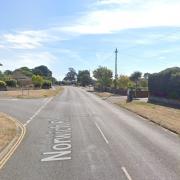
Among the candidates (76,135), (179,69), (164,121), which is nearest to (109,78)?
(179,69)

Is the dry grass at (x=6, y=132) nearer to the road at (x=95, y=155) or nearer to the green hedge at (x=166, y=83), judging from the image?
the road at (x=95, y=155)

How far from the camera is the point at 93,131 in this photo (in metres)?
22.8

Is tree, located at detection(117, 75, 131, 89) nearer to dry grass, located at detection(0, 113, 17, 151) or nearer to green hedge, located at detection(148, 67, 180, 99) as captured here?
green hedge, located at detection(148, 67, 180, 99)

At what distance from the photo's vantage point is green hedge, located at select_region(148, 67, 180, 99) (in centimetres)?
4631

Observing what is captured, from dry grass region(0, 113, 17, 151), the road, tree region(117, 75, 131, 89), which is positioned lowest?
dry grass region(0, 113, 17, 151)

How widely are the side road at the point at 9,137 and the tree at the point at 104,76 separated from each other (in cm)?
10402

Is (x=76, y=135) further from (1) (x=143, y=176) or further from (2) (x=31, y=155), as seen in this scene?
(1) (x=143, y=176)

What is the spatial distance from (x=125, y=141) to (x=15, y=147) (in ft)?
15.0

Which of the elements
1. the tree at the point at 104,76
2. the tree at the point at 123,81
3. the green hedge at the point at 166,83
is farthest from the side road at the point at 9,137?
the tree at the point at 104,76

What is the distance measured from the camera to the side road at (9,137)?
1555 centimetres

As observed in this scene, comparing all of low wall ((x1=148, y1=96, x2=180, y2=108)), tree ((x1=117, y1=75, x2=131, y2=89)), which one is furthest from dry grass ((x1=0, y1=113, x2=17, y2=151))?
tree ((x1=117, y1=75, x2=131, y2=89))

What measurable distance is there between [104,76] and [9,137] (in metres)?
115

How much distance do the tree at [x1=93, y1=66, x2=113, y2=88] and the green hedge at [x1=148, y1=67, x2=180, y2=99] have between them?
71873mm

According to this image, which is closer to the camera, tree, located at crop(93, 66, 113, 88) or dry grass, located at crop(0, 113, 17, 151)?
dry grass, located at crop(0, 113, 17, 151)
